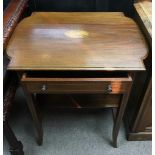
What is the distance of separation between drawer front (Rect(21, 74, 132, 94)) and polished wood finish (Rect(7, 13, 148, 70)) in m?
0.05

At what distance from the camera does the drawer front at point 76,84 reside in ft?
2.52

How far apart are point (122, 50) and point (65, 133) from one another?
64 cm

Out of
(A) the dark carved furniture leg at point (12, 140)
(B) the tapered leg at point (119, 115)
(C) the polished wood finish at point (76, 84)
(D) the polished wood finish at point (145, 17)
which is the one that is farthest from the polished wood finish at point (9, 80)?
(D) the polished wood finish at point (145, 17)

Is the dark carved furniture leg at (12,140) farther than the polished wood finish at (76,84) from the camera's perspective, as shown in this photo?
Yes

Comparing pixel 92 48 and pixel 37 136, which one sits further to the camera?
pixel 37 136

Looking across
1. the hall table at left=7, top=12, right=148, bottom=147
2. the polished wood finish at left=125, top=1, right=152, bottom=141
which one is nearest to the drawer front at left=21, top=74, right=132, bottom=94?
the hall table at left=7, top=12, right=148, bottom=147

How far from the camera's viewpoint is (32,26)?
954 millimetres

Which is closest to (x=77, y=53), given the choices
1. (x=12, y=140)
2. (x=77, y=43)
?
(x=77, y=43)

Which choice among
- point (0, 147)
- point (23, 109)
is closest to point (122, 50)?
point (0, 147)

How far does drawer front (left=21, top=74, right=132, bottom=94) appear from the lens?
0.77 metres

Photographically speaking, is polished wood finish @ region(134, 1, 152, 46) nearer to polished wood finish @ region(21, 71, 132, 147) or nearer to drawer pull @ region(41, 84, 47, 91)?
polished wood finish @ region(21, 71, 132, 147)

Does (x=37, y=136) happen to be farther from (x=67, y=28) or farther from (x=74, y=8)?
(x=74, y=8)

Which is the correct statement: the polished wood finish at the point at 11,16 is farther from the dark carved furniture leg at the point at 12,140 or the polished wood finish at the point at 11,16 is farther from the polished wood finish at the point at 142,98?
the polished wood finish at the point at 142,98

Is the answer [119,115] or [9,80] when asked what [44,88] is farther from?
→ [119,115]
